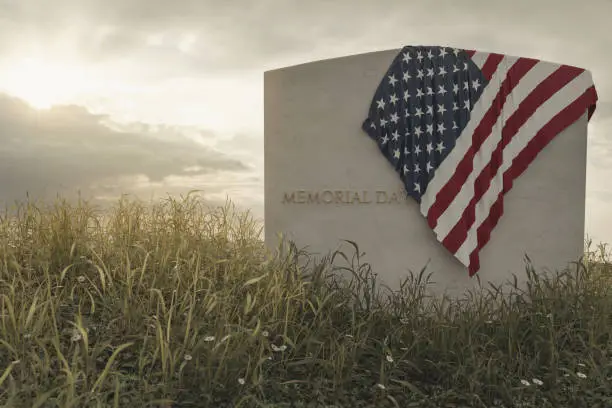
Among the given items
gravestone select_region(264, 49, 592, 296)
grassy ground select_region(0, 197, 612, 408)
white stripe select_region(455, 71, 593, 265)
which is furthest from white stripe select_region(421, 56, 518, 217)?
grassy ground select_region(0, 197, 612, 408)

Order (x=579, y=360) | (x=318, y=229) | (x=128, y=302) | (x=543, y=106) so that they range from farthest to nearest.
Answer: (x=543, y=106), (x=318, y=229), (x=579, y=360), (x=128, y=302)

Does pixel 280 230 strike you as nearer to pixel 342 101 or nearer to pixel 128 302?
pixel 342 101

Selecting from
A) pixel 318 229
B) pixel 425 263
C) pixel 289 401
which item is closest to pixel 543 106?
pixel 425 263

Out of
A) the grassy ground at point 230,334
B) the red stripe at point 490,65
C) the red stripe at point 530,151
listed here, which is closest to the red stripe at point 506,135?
the red stripe at point 530,151

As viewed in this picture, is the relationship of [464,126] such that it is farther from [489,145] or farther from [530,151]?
[530,151]

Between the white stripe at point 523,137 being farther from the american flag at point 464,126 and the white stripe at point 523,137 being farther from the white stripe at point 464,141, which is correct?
the white stripe at point 464,141

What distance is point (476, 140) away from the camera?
6.07m

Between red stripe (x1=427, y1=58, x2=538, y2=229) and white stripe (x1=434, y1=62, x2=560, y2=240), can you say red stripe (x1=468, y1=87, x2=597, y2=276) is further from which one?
red stripe (x1=427, y1=58, x2=538, y2=229)

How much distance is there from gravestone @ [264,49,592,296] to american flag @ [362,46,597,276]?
5.2 inches

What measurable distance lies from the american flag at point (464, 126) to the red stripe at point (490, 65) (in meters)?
0.01

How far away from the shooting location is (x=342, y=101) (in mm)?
5855

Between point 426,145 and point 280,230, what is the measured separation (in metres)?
1.91

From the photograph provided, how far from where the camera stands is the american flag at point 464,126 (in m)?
5.86

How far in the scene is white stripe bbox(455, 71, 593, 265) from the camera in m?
6.04
